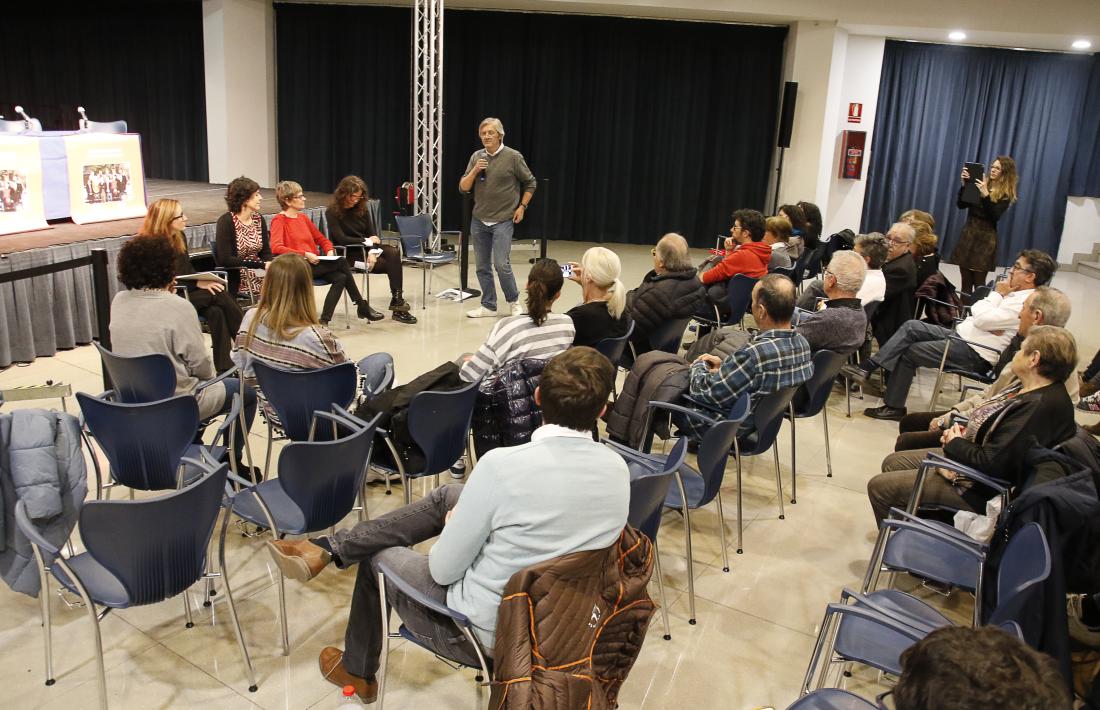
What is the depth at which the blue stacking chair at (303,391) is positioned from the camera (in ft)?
11.3

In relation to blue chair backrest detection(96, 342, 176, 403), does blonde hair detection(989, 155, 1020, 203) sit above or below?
above

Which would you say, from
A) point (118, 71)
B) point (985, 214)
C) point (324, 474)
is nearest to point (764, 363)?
point (324, 474)

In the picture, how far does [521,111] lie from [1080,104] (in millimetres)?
7234

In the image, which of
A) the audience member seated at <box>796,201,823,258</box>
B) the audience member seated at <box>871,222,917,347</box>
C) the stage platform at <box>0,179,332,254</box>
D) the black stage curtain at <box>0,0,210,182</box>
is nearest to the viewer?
the audience member seated at <box>871,222,917,347</box>

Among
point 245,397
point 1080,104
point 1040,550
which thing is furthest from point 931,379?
point 1080,104

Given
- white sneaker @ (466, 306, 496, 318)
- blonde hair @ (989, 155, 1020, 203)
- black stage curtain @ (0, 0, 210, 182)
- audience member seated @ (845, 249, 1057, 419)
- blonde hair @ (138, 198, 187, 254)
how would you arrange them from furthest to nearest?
black stage curtain @ (0, 0, 210, 182)
blonde hair @ (989, 155, 1020, 203)
white sneaker @ (466, 306, 496, 318)
blonde hair @ (138, 198, 187, 254)
audience member seated @ (845, 249, 1057, 419)

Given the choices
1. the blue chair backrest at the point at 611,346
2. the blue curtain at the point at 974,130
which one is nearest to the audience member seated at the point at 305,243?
the blue chair backrest at the point at 611,346

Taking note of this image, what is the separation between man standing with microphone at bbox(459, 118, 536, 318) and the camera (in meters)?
7.17

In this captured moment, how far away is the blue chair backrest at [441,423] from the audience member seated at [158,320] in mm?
932

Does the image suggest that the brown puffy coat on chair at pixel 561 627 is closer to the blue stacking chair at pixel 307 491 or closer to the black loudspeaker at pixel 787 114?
the blue stacking chair at pixel 307 491

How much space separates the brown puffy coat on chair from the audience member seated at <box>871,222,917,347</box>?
4231 mm

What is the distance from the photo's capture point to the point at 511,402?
3553 millimetres

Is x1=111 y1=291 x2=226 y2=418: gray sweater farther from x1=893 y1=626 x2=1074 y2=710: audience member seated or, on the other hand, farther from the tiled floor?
x1=893 y1=626 x2=1074 y2=710: audience member seated

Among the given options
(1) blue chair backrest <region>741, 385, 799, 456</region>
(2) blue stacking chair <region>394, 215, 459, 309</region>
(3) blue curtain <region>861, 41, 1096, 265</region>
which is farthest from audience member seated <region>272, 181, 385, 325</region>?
(3) blue curtain <region>861, 41, 1096, 265</region>
